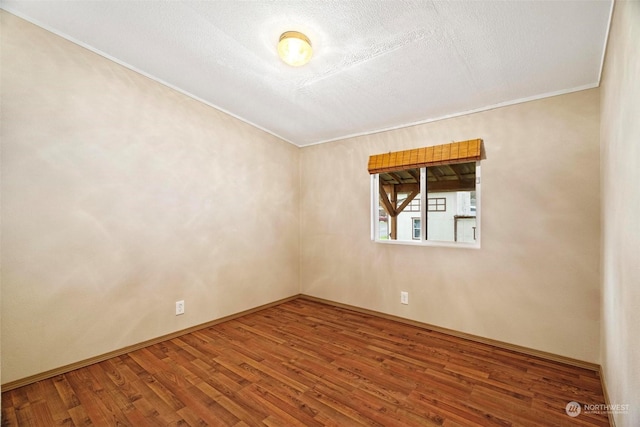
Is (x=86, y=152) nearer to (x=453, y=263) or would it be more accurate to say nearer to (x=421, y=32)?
(x=421, y=32)

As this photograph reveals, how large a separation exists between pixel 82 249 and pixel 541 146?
397 centimetres

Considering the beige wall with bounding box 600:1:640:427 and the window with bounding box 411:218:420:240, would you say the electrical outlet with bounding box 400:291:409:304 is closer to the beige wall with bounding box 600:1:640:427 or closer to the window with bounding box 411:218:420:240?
the window with bounding box 411:218:420:240

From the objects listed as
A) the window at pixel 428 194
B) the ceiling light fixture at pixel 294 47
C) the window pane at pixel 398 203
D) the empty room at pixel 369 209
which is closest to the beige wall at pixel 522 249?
the empty room at pixel 369 209

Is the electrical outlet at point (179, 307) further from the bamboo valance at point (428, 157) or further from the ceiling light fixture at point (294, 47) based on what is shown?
the bamboo valance at point (428, 157)

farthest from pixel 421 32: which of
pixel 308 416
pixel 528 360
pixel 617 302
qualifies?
pixel 528 360

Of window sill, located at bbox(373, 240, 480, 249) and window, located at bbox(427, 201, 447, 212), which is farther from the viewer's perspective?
window, located at bbox(427, 201, 447, 212)

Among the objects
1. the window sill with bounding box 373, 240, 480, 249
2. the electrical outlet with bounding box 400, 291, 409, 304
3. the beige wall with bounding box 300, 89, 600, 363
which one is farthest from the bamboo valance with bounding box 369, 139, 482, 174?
the electrical outlet with bounding box 400, 291, 409, 304

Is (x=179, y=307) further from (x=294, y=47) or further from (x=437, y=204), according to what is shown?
(x=437, y=204)

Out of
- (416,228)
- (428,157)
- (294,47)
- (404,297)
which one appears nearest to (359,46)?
(294,47)

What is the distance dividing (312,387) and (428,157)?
2459 mm

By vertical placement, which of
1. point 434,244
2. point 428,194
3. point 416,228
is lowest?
point 434,244

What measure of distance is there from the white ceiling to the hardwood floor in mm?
2360

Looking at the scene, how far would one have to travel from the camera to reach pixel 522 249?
247cm

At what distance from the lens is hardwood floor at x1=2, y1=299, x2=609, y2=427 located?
162 cm
